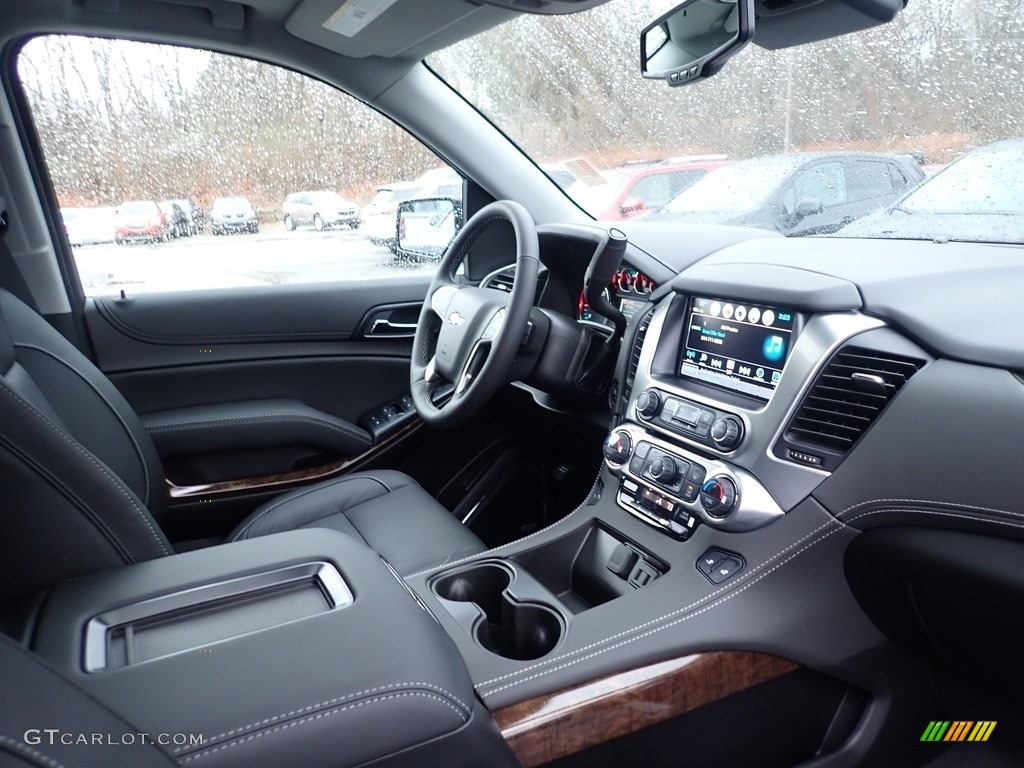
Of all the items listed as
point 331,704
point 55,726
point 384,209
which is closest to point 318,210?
point 384,209

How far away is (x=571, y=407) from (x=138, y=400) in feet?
4.47

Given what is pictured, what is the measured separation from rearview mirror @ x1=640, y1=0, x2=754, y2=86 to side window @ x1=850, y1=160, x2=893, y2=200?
0.42m

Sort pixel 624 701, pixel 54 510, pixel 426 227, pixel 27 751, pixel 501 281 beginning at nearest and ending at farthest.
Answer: pixel 27 751, pixel 54 510, pixel 624 701, pixel 501 281, pixel 426 227

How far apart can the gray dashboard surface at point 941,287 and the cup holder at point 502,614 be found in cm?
72

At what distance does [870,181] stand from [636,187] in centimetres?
74

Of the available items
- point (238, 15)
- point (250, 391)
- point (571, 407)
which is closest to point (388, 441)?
point (250, 391)

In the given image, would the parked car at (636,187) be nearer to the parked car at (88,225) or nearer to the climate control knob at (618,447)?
the climate control knob at (618,447)

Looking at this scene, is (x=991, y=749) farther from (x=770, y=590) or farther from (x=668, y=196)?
(x=668, y=196)

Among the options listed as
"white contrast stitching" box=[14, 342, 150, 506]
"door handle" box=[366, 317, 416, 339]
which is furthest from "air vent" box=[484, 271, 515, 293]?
"white contrast stitching" box=[14, 342, 150, 506]

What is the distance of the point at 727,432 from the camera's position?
A: 4.64ft

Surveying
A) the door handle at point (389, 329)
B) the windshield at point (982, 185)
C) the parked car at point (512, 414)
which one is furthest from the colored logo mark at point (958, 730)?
the door handle at point (389, 329)

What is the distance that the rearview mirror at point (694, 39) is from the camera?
4.67 feet

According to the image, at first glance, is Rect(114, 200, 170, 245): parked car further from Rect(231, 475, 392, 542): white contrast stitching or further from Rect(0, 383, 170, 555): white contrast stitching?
Rect(0, 383, 170, 555): white contrast stitching

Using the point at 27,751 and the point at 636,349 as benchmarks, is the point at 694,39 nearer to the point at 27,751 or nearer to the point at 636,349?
the point at 636,349
